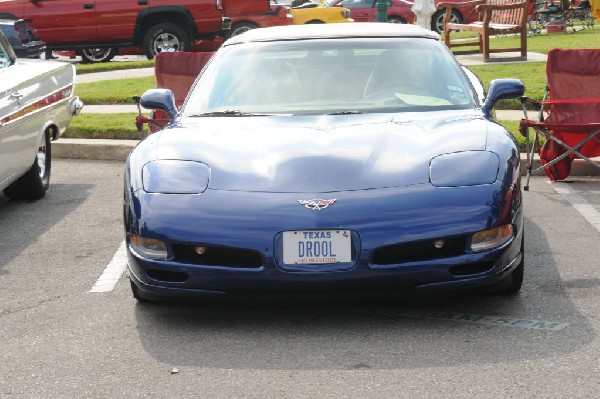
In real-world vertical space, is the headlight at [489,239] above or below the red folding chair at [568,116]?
above

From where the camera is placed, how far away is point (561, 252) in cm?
722

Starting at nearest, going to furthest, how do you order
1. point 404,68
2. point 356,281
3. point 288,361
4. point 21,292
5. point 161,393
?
point 161,393
point 288,361
point 356,281
point 21,292
point 404,68

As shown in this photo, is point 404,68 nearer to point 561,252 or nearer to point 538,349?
point 561,252

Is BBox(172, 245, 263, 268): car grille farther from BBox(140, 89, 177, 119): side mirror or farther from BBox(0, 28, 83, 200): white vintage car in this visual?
BBox(0, 28, 83, 200): white vintage car

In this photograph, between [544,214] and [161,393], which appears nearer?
[161,393]

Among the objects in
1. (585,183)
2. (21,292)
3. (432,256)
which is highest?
(432,256)

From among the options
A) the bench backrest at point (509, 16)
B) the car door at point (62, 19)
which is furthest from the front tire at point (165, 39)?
the bench backrest at point (509, 16)

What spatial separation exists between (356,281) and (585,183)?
16.1 feet

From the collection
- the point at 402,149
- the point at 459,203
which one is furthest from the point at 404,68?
the point at 459,203

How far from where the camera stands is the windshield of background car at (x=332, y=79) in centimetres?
690

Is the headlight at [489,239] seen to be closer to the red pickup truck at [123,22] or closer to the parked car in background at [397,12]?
the red pickup truck at [123,22]

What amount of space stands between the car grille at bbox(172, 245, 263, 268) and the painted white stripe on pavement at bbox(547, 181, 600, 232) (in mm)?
3132

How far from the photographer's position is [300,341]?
17.7 ft

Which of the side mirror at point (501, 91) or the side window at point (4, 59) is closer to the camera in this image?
the side mirror at point (501, 91)
